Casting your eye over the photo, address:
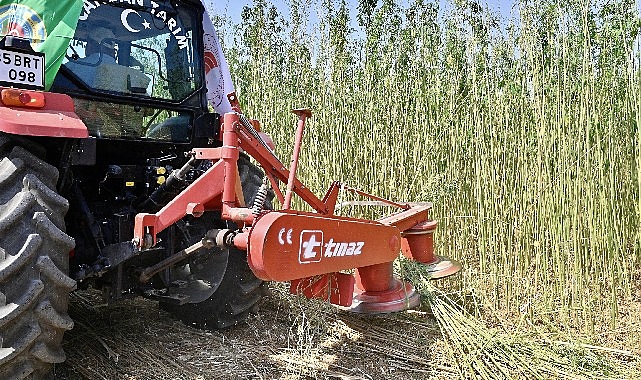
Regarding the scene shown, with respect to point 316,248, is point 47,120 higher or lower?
higher

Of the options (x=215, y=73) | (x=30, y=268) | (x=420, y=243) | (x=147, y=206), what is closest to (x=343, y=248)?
(x=147, y=206)

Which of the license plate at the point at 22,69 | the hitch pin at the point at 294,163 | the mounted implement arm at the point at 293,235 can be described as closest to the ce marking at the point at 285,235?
the mounted implement arm at the point at 293,235

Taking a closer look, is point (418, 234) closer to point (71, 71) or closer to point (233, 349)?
point (233, 349)

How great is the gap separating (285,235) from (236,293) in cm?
103

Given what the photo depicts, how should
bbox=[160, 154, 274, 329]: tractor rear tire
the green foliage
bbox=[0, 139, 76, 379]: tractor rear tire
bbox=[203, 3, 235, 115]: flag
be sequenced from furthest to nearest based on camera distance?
bbox=[203, 3, 235, 115]: flag → the green foliage → bbox=[160, 154, 274, 329]: tractor rear tire → bbox=[0, 139, 76, 379]: tractor rear tire

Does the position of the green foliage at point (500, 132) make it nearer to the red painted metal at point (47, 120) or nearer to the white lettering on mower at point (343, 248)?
the white lettering on mower at point (343, 248)

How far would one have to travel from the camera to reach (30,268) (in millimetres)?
2104

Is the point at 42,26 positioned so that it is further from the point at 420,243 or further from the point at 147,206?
the point at 420,243

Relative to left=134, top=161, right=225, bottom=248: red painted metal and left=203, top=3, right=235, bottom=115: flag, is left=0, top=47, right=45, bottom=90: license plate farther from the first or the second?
left=203, top=3, right=235, bottom=115: flag

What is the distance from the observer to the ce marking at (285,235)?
7.54 ft

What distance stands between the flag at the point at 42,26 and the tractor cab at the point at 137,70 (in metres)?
0.33

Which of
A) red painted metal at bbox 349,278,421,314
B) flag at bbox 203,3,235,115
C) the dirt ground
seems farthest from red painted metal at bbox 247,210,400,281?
flag at bbox 203,3,235,115

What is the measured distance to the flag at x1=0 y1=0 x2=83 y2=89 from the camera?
7.70ft

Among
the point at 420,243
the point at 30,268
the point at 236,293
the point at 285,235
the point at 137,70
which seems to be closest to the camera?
the point at 30,268
